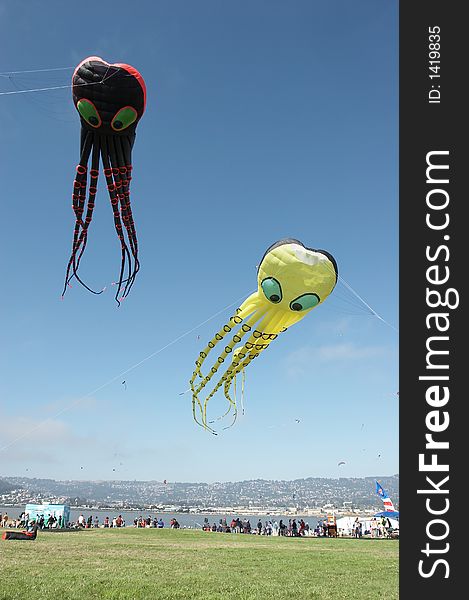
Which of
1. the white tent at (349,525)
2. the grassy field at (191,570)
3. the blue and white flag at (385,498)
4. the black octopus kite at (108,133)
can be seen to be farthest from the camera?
the blue and white flag at (385,498)

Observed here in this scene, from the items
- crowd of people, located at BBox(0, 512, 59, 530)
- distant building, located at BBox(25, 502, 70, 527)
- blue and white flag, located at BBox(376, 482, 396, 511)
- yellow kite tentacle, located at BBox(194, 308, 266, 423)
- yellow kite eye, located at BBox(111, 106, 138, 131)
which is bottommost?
crowd of people, located at BBox(0, 512, 59, 530)

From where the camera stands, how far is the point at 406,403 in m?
9.63

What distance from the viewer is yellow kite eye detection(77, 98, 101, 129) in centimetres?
1145

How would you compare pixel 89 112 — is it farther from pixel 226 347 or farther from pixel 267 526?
pixel 267 526

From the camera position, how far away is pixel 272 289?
610 inches

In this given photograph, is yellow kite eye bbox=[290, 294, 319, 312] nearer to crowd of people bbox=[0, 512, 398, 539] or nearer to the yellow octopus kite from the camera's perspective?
the yellow octopus kite

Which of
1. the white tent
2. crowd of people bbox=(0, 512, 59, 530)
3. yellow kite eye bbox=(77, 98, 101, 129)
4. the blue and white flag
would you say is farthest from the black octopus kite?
the blue and white flag

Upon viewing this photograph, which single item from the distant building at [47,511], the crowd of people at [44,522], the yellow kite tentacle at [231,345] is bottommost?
the crowd of people at [44,522]

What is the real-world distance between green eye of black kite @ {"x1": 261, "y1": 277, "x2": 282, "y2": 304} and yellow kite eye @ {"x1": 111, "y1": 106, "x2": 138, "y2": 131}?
19.1 ft

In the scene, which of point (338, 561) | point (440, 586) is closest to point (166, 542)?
point (338, 561)

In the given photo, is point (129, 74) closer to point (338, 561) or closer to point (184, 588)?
point (184, 588)

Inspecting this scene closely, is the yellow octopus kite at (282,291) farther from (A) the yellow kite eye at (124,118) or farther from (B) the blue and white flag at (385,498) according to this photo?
(B) the blue and white flag at (385,498)

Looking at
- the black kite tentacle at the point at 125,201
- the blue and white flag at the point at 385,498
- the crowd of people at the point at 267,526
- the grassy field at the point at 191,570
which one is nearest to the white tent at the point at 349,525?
the crowd of people at the point at 267,526

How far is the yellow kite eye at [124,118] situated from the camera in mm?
11477
